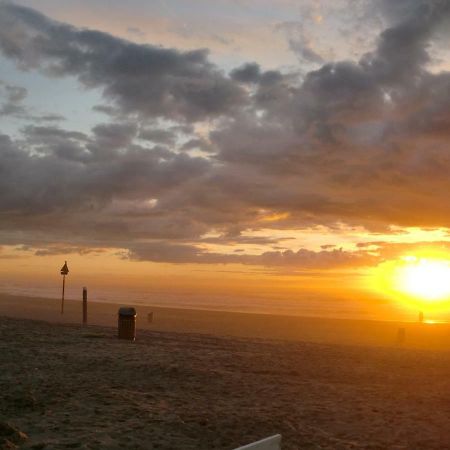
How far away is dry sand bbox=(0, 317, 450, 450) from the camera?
7.90 m

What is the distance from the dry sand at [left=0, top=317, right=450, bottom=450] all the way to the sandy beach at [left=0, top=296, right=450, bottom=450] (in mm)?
21

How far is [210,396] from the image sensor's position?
10414 mm

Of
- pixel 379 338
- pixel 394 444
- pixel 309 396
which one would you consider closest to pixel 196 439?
pixel 394 444

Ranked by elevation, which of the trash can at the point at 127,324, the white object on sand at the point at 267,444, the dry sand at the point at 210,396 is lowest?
the dry sand at the point at 210,396

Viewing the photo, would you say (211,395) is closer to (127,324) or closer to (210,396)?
(210,396)

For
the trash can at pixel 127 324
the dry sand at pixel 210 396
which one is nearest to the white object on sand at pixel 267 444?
the dry sand at pixel 210 396

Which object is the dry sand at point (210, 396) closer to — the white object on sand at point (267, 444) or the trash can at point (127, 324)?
the trash can at point (127, 324)

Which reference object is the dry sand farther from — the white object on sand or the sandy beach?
the white object on sand

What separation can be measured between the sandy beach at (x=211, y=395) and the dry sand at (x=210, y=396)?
0.07 feet

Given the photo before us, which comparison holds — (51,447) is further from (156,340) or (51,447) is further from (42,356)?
(156,340)

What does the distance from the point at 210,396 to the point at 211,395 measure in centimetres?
10

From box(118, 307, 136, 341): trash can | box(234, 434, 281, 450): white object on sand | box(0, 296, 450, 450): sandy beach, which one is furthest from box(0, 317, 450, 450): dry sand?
box(234, 434, 281, 450): white object on sand

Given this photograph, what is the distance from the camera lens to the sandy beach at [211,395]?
791 centimetres

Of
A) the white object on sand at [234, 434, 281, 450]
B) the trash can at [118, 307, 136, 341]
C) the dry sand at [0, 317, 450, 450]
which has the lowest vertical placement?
the dry sand at [0, 317, 450, 450]
